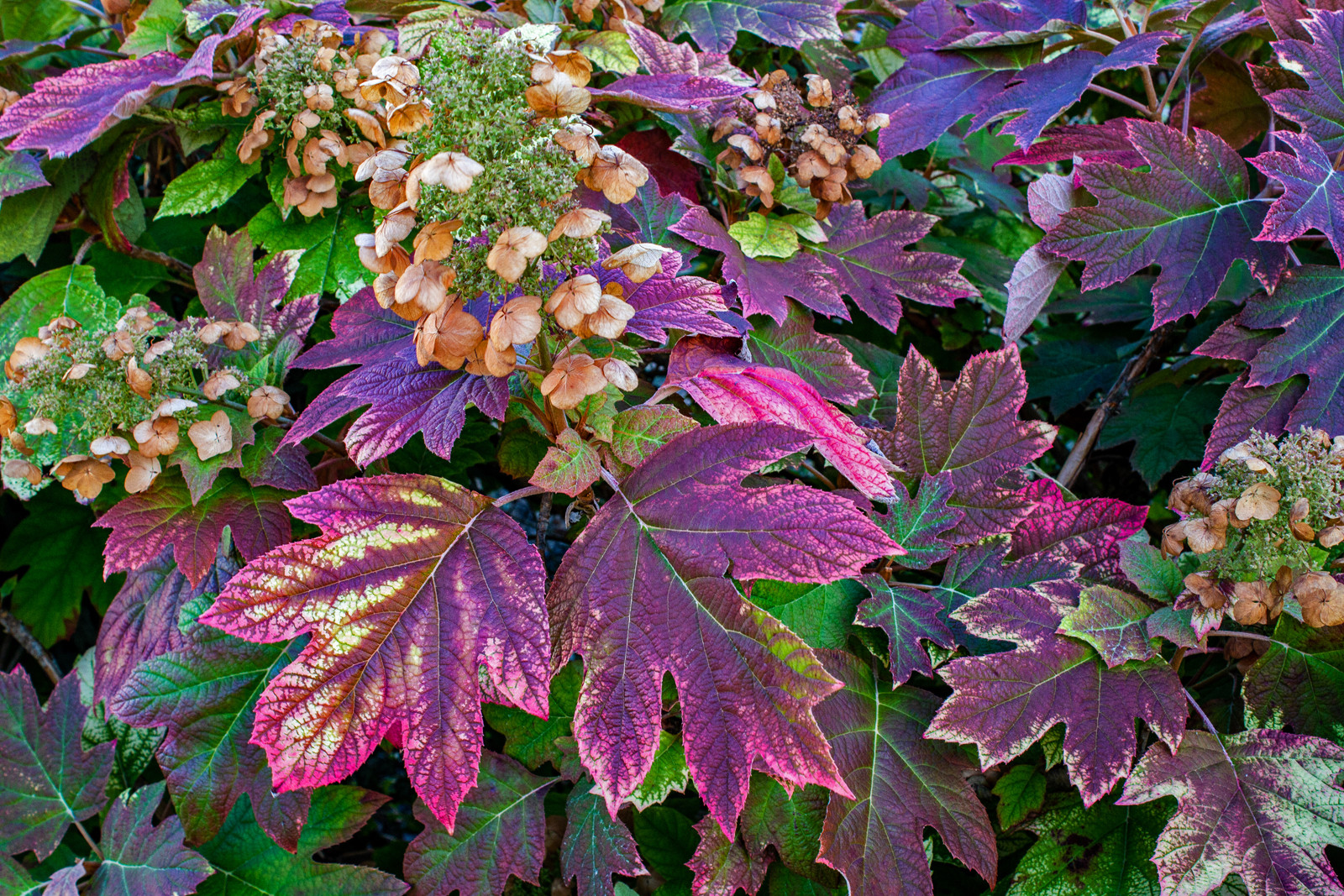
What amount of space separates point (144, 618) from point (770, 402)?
965mm

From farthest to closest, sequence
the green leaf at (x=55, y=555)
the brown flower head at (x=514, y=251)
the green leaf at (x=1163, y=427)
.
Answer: the green leaf at (x=55, y=555), the green leaf at (x=1163, y=427), the brown flower head at (x=514, y=251)

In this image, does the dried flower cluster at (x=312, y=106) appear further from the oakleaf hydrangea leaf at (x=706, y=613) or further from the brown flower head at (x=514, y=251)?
the oakleaf hydrangea leaf at (x=706, y=613)

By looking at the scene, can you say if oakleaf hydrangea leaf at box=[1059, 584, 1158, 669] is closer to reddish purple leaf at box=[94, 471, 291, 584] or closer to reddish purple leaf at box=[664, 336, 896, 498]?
reddish purple leaf at box=[664, 336, 896, 498]

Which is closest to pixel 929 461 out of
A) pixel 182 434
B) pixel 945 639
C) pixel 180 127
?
pixel 945 639

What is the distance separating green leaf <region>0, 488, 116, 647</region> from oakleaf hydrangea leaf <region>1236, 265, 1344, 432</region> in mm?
2083

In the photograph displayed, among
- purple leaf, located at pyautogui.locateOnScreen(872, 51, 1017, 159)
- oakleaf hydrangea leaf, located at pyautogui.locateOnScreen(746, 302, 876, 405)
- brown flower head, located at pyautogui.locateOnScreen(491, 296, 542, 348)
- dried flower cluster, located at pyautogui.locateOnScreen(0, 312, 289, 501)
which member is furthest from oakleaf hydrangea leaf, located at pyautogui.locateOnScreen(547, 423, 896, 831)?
purple leaf, located at pyautogui.locateOnScreen(872, 51, 1017, 159)

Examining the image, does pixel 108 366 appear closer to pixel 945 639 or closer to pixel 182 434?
pixel 182 434

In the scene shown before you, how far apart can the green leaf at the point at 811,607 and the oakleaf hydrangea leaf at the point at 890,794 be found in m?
0.03

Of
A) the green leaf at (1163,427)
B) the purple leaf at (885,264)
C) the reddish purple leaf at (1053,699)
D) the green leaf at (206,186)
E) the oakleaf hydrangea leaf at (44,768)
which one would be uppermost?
the green leaf at (206,186)

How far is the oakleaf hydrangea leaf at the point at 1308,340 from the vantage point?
123cm

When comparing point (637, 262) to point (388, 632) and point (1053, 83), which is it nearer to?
point (388, 632)

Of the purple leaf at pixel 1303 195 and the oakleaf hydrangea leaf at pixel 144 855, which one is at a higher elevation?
the purple leaf at pixel 1303 195

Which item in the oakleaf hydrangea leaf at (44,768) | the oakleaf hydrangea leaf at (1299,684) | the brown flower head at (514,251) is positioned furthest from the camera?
the oakleaf hydrangea leaf at (44,768)

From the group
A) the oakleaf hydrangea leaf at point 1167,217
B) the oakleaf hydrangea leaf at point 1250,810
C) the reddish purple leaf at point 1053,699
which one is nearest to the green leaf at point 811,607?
the reddish purple leaf at point 1053,699
